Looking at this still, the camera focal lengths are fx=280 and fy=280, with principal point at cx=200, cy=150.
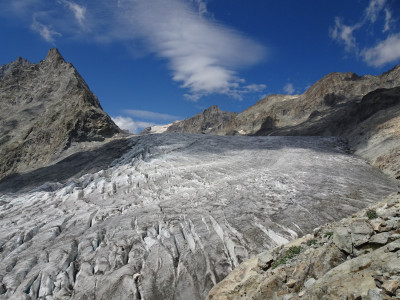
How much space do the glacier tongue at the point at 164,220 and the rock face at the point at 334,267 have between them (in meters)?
2.45

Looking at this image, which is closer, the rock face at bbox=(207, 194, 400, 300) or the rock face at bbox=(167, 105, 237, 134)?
the rock face at bbox=(207, 194, 400, 300)

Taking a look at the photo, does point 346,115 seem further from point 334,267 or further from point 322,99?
point 334,267

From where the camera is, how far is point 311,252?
23.8ft

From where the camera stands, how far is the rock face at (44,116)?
4066cm

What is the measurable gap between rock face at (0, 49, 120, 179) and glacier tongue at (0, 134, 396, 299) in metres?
21.5

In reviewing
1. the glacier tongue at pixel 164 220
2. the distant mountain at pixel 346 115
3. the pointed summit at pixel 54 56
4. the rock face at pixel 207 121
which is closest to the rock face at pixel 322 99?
the distant mountain at pixel 346 115

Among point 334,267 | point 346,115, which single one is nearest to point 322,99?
point 346,115

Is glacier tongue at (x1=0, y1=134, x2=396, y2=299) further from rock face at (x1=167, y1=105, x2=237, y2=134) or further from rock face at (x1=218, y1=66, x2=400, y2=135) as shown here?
rock face at (x1=167, y1=105, x2=237, y2=134)

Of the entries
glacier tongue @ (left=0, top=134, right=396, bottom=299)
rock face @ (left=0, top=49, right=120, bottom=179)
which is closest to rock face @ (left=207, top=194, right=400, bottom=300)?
glacier tongue @ (left=0, top=134, right=396, bottom=299)

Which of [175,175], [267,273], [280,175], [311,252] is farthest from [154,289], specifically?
[280,175]

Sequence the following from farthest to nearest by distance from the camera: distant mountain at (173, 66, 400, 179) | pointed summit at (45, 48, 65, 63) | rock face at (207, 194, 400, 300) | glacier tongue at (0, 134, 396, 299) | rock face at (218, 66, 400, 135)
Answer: rock face at (218, 66, 400, 135) < pointed summit at (45, 48, 65, 63) < distant mountain at (173, 66, 400, 179) < glacier tongue at (0, 134, 396, 299) < rock face at (207, 194, 400, 300)

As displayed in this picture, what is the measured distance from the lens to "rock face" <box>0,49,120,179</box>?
40.7 m

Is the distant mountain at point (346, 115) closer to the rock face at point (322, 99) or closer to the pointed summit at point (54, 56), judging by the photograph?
the rock face at point (322, 99)

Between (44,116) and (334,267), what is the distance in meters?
57.2
